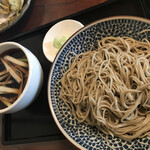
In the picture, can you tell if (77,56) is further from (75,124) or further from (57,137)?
(57,137)

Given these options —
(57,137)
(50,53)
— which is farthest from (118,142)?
(50,53)

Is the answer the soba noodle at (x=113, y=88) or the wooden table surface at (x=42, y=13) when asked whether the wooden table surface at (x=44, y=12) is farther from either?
the soba noodle at (x=113, y=88)

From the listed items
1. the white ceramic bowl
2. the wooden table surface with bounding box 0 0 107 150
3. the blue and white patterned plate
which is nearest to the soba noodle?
the blue and white patterned plate

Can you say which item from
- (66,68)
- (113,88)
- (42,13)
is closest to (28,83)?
(66,68)

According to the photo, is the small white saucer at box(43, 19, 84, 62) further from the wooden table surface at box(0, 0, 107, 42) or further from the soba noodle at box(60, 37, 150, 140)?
the soba noodle at box(60, 37, 150, 140)

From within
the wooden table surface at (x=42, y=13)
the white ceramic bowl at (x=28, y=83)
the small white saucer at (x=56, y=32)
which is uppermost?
the wooden table surface at (x=42, y=13)

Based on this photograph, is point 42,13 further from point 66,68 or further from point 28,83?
point 28,83

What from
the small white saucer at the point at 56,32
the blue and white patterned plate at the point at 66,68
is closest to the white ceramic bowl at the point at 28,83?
the blue and white patterned plate at the point at 66,68
